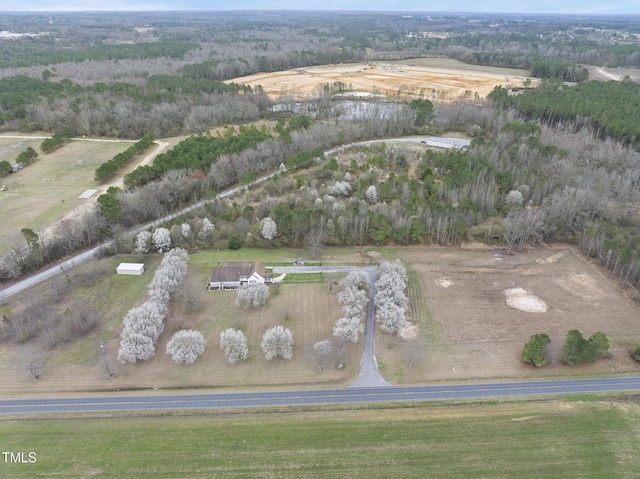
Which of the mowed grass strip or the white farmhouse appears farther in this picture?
the white farmhouse

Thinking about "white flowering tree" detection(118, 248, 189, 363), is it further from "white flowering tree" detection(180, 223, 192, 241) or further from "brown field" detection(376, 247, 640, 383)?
"brown field" detection(376, 247, 640, 383)

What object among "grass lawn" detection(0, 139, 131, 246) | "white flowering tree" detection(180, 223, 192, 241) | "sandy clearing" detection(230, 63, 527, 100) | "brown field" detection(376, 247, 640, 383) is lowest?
"brown field" detection(376, 247, 640, 383)

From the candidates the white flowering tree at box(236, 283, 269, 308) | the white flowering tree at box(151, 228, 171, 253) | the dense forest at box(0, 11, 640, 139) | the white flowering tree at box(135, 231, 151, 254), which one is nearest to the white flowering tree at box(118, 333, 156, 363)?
the white flowering tree at box(236, 283, 269, 308)

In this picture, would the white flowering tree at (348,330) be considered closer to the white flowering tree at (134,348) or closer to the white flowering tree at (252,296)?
the white flowering tree at (252,296)

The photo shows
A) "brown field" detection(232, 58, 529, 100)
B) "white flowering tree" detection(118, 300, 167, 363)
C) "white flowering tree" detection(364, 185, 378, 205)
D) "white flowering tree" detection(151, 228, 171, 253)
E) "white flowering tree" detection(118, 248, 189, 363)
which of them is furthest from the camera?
"brown field" detection(232, 58, 529, 100)

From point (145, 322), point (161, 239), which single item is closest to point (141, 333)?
point (145, 322)

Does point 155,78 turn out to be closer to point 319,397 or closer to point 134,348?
point 134,348

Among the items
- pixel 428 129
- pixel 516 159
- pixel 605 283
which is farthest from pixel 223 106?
pixel 605 283

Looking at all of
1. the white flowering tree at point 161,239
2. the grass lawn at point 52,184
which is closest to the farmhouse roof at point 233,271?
the white flowering tree at point 161,239
